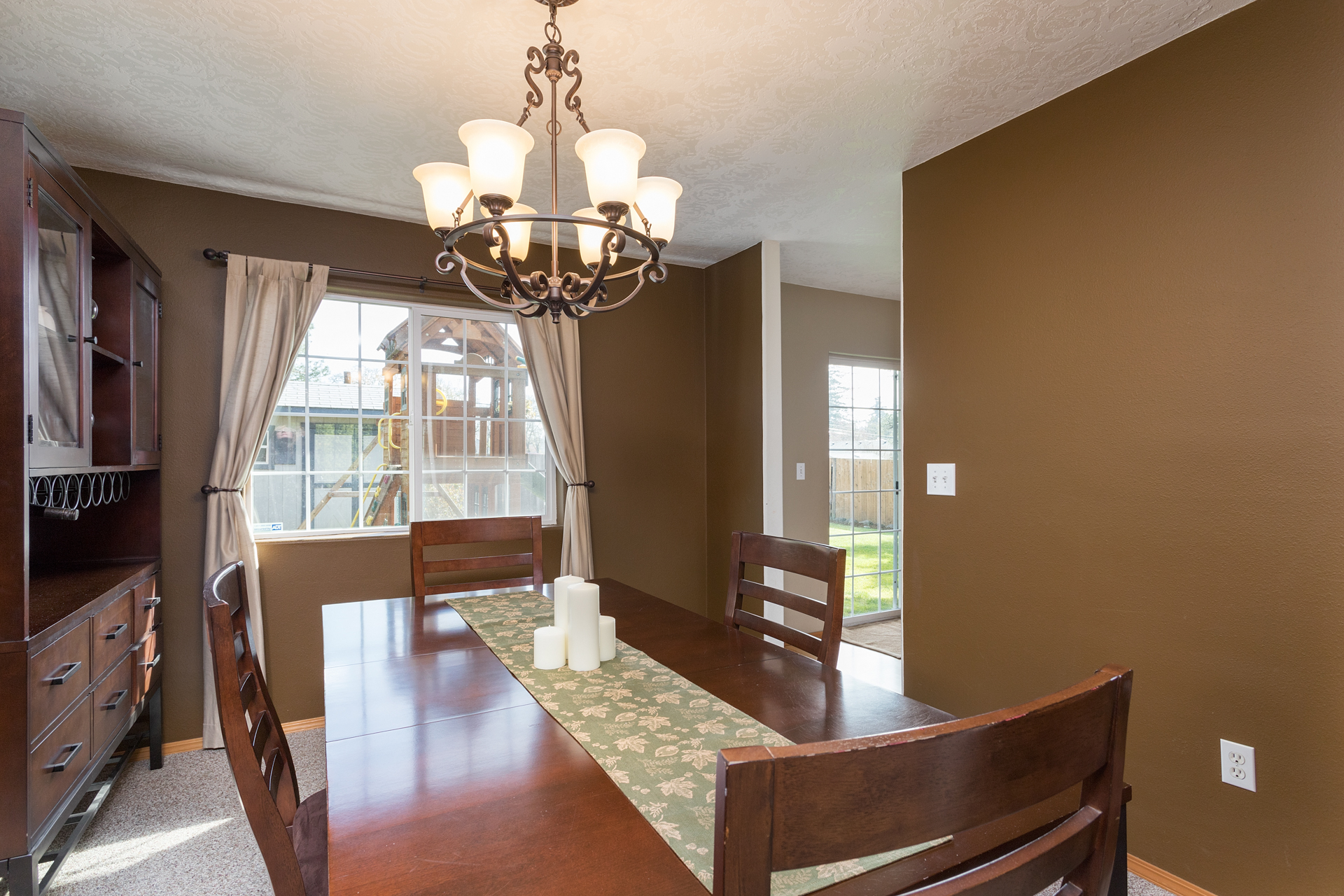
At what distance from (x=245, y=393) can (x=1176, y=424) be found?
11.2 ft

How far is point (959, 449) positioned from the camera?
246 cm

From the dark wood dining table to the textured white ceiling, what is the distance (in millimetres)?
1668

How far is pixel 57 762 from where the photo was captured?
65.4 inches

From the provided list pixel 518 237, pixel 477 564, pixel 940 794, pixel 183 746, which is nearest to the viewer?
pixel 940 794

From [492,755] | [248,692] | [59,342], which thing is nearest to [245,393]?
[59,342]

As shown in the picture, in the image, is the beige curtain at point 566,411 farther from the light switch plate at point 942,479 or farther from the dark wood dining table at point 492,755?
the light switch plate at point 942,479

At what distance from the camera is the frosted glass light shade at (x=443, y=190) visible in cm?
162

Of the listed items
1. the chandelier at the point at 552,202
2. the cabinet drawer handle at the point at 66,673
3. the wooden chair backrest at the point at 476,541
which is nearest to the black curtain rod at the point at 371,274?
the wooden chair backrest at the point at 476,541

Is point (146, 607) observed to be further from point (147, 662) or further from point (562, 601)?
point (562, 601)

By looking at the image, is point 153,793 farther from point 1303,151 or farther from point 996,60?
point 1303,151

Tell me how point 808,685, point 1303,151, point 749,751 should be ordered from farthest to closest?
point 1303,151, point 808,685, point 749,751

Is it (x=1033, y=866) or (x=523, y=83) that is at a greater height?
(x=523, y=83)

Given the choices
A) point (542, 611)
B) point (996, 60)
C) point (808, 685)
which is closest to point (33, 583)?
point (542, 611)

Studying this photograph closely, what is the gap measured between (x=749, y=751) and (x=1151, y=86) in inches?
92.6
